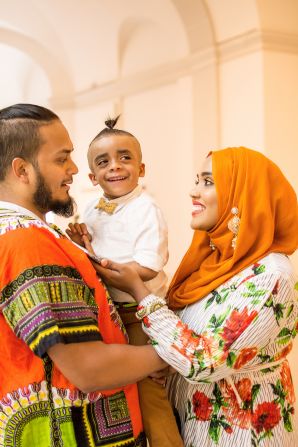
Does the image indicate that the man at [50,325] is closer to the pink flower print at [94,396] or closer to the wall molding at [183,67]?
the pink flower print at [94,396]

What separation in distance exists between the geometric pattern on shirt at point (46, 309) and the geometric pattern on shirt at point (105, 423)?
288 mm

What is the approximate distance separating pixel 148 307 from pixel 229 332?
11.2 inches

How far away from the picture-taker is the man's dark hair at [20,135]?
2000 millimetres

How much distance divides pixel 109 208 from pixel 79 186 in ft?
22.0

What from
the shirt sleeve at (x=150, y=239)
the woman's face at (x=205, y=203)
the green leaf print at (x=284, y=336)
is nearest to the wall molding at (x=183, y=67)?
the woman's face at (x=205, y=203)

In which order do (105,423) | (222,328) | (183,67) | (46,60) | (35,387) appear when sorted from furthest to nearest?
(46,60)
(183,67)
(222,328)
(105,423)
(35,387)

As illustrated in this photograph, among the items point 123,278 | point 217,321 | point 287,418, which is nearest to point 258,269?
point 217,321

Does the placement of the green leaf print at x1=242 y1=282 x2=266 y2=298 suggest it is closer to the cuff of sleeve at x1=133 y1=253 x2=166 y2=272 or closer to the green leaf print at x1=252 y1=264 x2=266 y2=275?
the green leaf print at x1=252 y1=264 x2=266 y2=275

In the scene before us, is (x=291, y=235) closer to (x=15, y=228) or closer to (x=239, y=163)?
(x=239, y=163)

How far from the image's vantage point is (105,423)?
2002mm

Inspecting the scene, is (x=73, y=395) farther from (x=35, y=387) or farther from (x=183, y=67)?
(x=183, y=67)

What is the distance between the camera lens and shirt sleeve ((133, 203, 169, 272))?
243 cm

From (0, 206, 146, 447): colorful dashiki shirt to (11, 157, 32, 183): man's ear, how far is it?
0.33 feet

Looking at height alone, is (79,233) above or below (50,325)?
above
